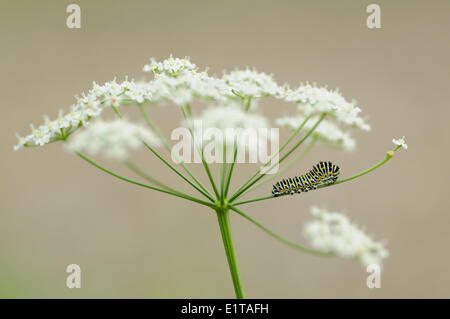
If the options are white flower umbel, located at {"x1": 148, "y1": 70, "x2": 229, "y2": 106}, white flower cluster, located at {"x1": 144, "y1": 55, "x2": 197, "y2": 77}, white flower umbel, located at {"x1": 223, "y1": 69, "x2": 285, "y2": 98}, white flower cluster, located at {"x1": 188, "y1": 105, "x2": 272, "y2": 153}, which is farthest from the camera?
white flower cluster, located at {"x1": 144, "y1": 55, "x2": 197, "y2": 77}

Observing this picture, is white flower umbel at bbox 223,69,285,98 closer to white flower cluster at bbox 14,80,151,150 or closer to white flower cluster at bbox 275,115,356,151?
white flower cluster at bbox 275,115,356,151

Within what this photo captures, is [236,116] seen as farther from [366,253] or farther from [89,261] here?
[89,261]

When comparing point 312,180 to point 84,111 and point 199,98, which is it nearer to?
point 199,98

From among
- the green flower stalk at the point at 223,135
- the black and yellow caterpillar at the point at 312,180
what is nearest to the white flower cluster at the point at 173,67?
the green flower stalk at the point at 223,135

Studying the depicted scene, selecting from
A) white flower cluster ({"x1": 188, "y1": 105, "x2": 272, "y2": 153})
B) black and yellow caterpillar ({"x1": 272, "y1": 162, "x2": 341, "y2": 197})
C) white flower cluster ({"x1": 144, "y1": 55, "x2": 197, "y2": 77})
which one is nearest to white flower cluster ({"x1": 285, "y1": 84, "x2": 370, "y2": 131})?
black and yellow caterpillar ({"x1": 272, "y1": 162, "x2": 341, "y2": 197})

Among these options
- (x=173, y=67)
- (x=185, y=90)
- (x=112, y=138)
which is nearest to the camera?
(x=112, y=138)

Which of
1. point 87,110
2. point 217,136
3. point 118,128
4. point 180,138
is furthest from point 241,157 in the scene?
point 87,110

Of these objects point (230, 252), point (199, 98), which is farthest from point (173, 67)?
point (230, 252)
